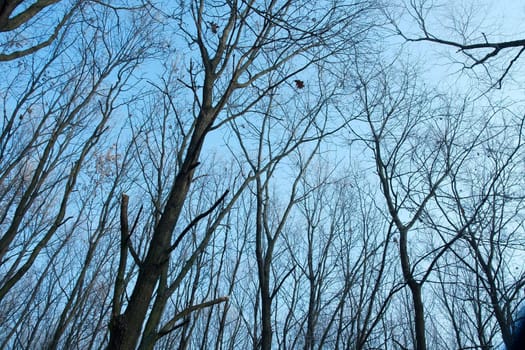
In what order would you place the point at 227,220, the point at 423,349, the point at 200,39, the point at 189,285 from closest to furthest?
1. the point at 200,39
2. the point at 423,349
3. the point at 189,285
4. the point at 227,220

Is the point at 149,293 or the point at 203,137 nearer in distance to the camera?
the point at 149,293

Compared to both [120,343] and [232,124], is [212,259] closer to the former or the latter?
[232,124]

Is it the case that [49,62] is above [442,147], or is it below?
above

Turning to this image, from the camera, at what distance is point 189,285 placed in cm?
815

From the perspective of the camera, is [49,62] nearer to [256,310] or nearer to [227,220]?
[227,220]

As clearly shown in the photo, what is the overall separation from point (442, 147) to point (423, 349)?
3.24 meters

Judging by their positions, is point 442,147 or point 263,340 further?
point 442,147

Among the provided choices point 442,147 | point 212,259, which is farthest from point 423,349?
point 212,259

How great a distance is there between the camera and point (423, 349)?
3820 millimetres

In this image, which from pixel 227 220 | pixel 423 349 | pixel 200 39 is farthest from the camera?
pixel 227 220

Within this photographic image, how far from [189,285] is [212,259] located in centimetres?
87

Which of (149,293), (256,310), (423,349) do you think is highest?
(256,310)

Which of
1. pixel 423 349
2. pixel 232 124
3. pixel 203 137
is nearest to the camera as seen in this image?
pixel 203 137

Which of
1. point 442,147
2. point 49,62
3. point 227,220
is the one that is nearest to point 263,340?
point 442,147
